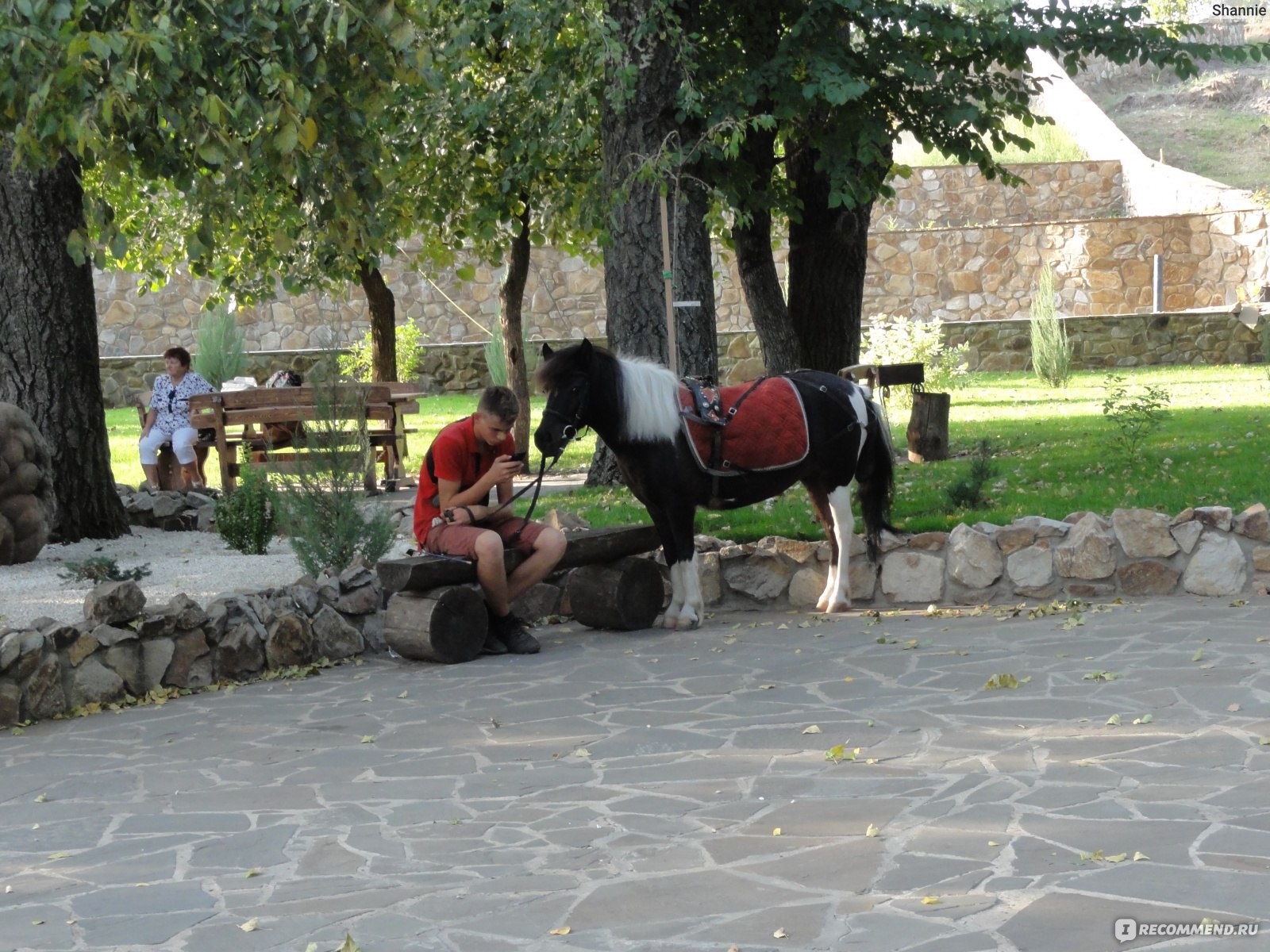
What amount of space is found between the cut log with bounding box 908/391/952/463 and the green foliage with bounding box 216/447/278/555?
6.33m

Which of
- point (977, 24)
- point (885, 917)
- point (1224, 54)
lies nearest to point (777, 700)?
point (885, 917)

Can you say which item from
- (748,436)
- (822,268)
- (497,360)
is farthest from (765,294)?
(497,360)

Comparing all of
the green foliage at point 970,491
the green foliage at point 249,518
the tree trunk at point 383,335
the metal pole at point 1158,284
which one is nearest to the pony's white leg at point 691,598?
the green foliage at point 970,491

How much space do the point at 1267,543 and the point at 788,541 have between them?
8.96 feet

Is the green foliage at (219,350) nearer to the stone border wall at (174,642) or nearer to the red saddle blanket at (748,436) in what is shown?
the stone border wall at (174,642)

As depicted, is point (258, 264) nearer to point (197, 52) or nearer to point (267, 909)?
point (197, 52)

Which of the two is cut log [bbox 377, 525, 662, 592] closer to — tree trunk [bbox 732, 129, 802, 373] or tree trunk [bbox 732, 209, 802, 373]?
tree trunk [bbox 732, 129, 802, 373]

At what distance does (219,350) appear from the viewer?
24.0 metres

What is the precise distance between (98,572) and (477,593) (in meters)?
2.48

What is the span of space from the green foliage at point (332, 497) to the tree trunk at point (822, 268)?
19.2ft

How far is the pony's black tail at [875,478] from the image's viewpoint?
8.77m

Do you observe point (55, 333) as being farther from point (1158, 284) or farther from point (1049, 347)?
point (1158, 284)

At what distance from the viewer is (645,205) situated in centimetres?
1134

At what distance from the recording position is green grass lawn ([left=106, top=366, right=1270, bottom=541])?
9.79m
